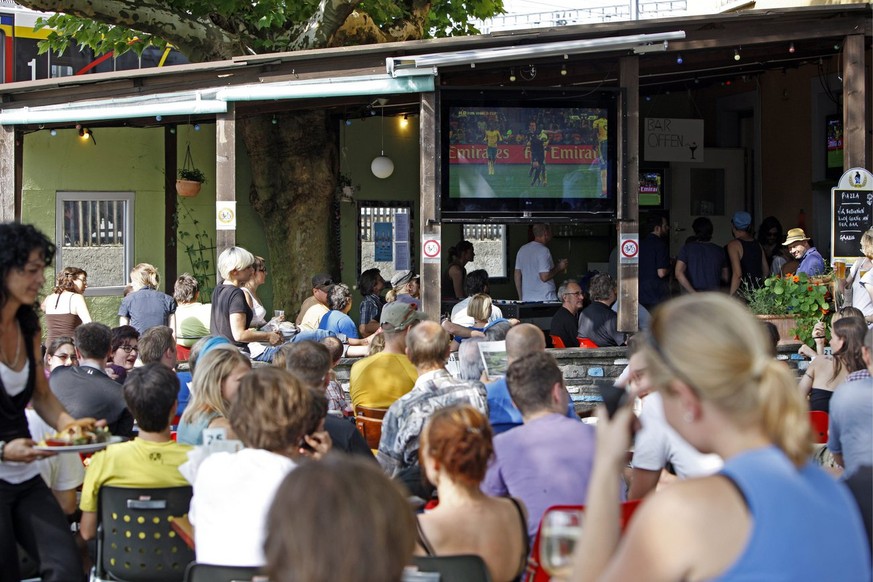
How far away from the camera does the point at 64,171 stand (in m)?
13.2

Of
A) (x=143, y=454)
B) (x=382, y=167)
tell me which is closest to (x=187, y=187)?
(x=382, y=167)

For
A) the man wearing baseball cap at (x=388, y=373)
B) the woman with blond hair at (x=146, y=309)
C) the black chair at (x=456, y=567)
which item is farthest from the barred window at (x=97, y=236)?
the black chair at (x=456, y=567)

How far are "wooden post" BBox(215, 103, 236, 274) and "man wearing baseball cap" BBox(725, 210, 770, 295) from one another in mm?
5401

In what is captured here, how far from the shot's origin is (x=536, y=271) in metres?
11.9

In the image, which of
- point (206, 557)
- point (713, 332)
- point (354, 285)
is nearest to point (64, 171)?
point (354, 285)

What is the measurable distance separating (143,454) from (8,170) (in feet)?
24.4

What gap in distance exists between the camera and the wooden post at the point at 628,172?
9.43 metres

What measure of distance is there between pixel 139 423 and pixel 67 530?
578 millimetres

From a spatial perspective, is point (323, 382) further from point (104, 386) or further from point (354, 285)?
point (354, 285)

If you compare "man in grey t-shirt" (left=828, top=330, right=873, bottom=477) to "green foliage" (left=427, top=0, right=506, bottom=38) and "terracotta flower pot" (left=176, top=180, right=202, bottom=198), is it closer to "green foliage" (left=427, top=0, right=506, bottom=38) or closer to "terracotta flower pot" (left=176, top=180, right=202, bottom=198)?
"terracotta flower pot" (left=176, top=180, right=202, bottom=198)

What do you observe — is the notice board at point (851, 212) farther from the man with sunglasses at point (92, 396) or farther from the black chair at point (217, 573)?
the black chair at point (217, 573)

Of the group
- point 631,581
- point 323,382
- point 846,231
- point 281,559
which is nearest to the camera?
point 281,559

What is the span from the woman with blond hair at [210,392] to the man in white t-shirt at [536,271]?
7007 mm

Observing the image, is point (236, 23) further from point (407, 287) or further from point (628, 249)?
point (628, 249)
